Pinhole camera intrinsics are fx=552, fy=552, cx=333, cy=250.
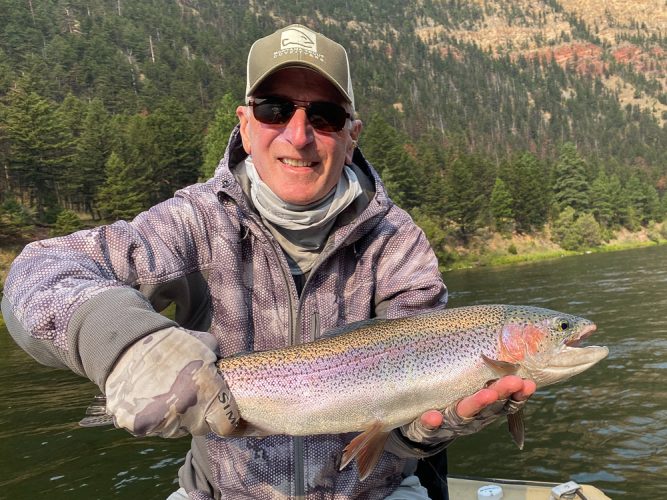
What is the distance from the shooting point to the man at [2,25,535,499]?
284 centimetres

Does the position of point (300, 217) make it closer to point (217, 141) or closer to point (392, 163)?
point (217, 141)

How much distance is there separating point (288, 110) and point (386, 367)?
1.52 m

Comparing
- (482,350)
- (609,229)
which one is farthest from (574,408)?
(609,229)

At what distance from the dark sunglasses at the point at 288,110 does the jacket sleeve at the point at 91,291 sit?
32.4 inches

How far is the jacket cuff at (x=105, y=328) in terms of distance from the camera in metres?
2.04

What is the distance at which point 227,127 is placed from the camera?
180 ft

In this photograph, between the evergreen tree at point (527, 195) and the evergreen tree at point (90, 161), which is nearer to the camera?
the evergreen tree at point (90, 161)

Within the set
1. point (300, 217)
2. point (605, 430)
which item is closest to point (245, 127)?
point (300, 217)

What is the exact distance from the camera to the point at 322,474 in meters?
2.88

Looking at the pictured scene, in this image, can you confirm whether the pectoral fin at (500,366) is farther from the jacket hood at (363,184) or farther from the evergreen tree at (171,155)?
the evergreen tree at (171,155)

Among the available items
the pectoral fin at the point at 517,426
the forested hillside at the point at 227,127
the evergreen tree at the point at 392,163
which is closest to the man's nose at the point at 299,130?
the pectoral fin at the point at 517,426

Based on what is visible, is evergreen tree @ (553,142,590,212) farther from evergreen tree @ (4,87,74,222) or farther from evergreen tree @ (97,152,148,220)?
evergreen tree @ (4,87,74,222)

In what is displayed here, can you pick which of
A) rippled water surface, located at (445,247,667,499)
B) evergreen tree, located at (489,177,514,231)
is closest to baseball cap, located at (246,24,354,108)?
rippled water surface, located at (445,247,667,499)

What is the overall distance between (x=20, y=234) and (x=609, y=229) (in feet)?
241
